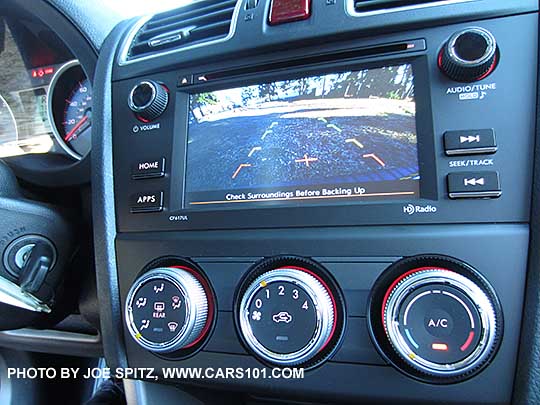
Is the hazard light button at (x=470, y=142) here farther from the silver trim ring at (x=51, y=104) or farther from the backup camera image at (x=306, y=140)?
the silver trim ring at (x=51, y=104)

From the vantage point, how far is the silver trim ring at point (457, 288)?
563mm

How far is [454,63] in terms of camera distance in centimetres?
61

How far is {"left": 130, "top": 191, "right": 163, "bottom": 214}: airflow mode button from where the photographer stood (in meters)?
0.77

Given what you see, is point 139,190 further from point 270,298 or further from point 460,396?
point 460,396

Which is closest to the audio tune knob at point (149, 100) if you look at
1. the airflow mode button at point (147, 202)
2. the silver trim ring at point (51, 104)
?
the airflow mode button at point (147, 202)

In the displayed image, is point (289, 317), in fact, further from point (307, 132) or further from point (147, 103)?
point (147, 103)

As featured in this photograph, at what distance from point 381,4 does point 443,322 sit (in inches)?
17.8

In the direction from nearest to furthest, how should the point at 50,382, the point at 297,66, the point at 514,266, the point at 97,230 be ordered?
the point at 514,266 → the point at 297,66 → the point at 97,230 → the point at 50,382

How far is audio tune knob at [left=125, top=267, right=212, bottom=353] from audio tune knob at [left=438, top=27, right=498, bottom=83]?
475mm

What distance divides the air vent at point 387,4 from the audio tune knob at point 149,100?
0.34m

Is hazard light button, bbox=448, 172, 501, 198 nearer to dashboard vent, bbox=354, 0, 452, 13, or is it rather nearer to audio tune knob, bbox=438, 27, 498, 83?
audio tune knob, bbox=438, 27, 498, 83

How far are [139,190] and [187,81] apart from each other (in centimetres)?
20

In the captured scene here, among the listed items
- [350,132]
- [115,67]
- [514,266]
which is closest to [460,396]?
[514,266]

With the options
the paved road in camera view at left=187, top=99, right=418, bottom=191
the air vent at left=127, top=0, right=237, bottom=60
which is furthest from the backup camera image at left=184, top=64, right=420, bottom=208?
the air vent at left=127, top=0, right=237, bottom=60
